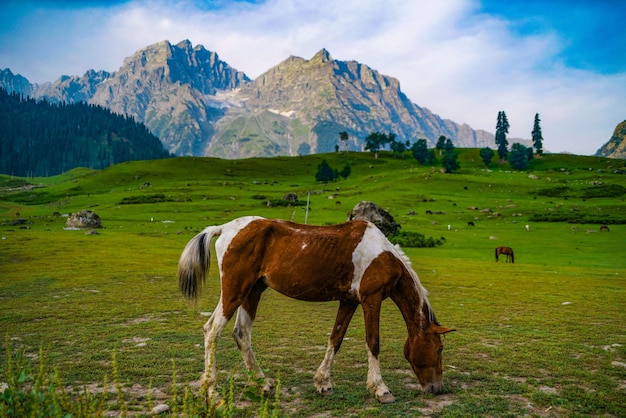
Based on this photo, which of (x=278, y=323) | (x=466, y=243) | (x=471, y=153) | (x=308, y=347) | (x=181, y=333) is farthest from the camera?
(x=471, y=153)

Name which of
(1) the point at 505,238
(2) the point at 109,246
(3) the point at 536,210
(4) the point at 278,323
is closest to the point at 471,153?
(3) the point at 536,210

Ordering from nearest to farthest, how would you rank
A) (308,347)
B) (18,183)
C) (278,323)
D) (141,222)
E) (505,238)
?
(308,347), (278,323), (505,238), (141,222), (18,183)

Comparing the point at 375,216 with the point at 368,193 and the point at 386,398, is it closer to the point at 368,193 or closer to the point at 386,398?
the point at 386,398

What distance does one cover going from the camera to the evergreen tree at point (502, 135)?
559ft

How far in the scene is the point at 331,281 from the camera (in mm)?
7648

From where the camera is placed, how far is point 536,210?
75500 mm

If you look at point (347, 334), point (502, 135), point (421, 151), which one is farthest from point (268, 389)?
point (502, 135)

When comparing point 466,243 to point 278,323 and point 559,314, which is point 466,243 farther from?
point 278,323

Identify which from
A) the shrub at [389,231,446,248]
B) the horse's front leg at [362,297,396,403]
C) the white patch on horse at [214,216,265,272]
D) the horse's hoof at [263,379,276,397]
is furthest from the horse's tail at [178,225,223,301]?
the shrub at [389,231,446,248]

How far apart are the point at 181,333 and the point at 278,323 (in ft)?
10.2

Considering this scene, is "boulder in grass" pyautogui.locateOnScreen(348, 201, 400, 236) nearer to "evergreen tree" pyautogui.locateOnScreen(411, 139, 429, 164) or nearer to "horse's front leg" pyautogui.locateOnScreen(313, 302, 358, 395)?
"horse's front leg" pyautogui.locateOnScreen(313, 302, 358, 395)

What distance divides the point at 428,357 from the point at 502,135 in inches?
7418

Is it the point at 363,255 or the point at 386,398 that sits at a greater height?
the point at 363,255

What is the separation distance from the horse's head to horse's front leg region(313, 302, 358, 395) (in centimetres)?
133
